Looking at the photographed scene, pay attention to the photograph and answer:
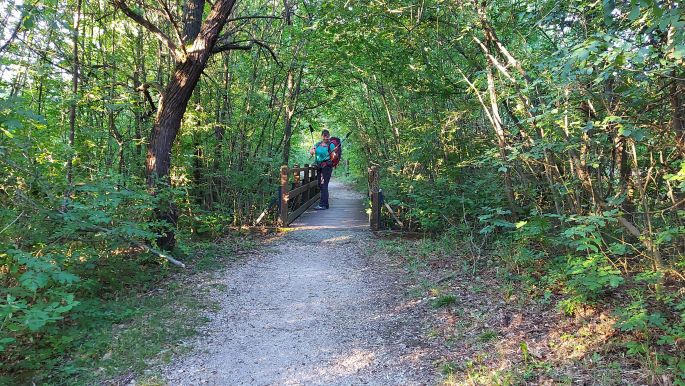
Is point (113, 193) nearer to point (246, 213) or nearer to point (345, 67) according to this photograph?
point (246, 213)

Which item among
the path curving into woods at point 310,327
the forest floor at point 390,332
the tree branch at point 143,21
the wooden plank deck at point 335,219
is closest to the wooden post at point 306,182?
the wooden plank deck at point 335,219

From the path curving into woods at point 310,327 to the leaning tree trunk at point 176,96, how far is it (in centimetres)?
193

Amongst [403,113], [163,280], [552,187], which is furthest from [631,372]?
[403,113]

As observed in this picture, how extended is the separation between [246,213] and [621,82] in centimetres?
756

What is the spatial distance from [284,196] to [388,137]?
13.1ft

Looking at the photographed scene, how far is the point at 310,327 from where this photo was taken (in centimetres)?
462

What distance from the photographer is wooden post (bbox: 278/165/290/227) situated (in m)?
9.10

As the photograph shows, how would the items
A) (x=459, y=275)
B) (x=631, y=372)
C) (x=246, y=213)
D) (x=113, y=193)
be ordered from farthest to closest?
(x=246, y=213) < (x=459, y=275) < (x=113, y=193) < (x=631, y=372)

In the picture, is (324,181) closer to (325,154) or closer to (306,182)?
(306,182)

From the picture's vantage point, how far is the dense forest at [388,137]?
3.48m

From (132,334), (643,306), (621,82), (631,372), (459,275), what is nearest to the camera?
(631,372)

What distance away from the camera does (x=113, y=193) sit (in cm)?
465

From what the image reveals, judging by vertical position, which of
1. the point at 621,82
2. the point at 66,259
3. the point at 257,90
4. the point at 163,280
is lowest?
the point at 163,280

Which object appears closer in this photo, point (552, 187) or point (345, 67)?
point (552, 187)
